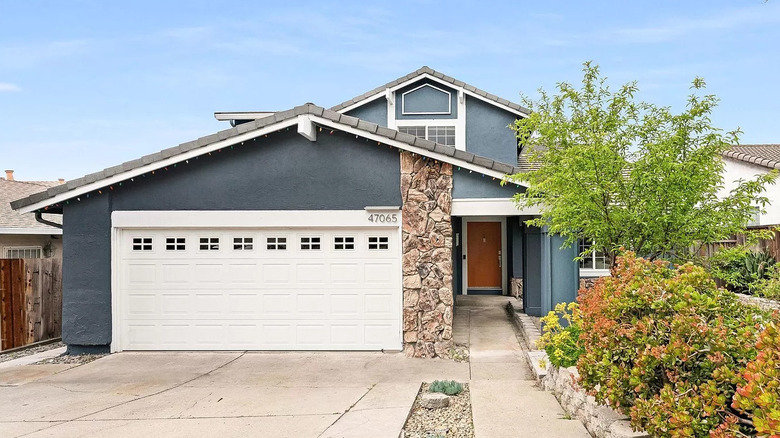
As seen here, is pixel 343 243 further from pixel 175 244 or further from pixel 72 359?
pixel 72 359

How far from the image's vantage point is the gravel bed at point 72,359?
925cm

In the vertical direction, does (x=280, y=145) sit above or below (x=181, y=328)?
above

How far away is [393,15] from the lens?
16.3 meters

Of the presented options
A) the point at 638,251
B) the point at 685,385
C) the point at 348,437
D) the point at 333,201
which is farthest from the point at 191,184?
the point at 685,385

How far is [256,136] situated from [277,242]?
1.95m

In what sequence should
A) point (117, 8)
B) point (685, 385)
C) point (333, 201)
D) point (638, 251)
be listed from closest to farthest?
point (685, 385) < point (638, 251) < point (333, 201) < point (117, 8)

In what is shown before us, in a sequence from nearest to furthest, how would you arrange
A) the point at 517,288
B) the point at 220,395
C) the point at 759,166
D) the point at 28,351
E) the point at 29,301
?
the point at 220,395 < the point at 28,351 < the point at 29,301 < the point at 517,288 < the point at 759,166

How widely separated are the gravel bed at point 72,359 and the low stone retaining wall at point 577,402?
7632mm

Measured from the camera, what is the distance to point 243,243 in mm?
9688

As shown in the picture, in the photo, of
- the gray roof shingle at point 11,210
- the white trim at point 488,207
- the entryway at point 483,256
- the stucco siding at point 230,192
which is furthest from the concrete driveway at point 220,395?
the entryway at point 483,256

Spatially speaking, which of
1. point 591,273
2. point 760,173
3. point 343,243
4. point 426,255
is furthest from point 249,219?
point 760,173

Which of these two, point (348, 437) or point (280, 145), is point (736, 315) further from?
point (280, 145)

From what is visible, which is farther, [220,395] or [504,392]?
[220,395]

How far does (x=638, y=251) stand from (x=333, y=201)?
5.00 meters
